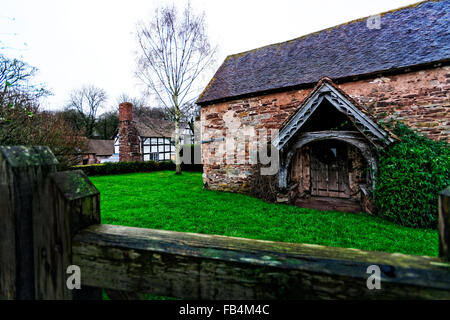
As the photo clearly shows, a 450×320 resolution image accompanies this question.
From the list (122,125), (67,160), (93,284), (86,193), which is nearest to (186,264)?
(93,284)

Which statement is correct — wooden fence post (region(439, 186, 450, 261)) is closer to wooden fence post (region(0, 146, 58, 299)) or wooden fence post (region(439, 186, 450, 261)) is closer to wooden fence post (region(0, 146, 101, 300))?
wooden fence post (region(0, 146, 101, 300))

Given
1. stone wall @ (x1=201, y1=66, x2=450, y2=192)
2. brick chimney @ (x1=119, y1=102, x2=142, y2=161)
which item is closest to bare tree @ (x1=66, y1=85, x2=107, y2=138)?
brick chimney @ (x1=119, y1=102, x2=142, y2=161)

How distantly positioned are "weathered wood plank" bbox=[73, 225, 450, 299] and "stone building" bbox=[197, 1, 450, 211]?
19.9ft

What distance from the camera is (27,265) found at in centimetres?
91

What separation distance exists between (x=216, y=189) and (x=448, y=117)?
8513 millimetres

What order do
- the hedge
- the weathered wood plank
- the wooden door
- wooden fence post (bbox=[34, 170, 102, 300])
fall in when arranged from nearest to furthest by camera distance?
the weathered wood plank → wooden fence post (bbox=[34, 170, 102, 300]) → the wooden door → the hedge

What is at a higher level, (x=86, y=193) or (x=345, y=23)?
(x=345, y=23)

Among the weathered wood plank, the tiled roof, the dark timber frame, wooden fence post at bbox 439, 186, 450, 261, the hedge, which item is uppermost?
the tiled roof

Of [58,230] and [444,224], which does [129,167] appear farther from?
Answer: [444,224]

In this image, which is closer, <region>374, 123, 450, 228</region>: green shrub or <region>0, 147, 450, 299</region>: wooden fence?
<region>0, 147, 450, 299</region>: wooden fence

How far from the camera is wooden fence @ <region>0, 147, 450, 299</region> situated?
2.08ft

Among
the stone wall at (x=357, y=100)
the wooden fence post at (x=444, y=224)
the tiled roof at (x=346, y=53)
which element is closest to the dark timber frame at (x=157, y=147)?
the tiled roof at (x=346, y=53)

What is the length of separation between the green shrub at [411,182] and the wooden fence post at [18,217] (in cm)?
660
